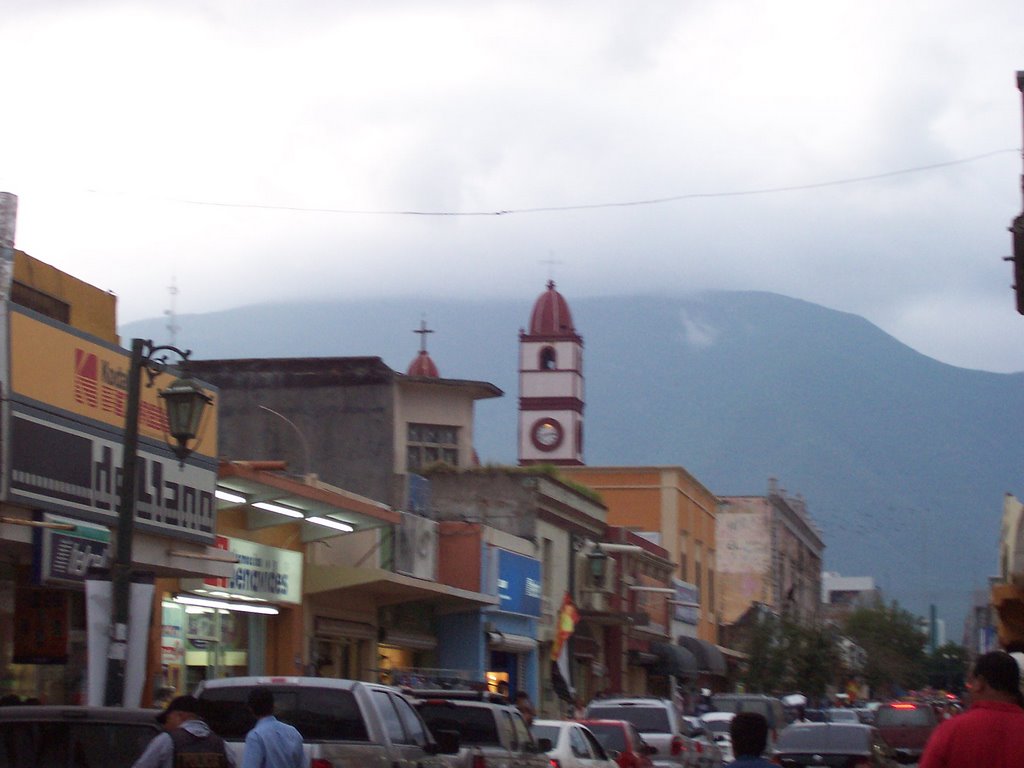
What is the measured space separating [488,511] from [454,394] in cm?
379

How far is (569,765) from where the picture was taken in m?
20.3

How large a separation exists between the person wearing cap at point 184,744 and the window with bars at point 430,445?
30.4 metres

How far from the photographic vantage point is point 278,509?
1063 inches

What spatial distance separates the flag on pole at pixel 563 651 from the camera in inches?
1560

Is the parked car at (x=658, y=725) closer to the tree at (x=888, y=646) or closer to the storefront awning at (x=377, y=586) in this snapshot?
the storefront awning at (x=377, y=586)

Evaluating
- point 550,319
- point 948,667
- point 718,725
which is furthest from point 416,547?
point 948,667

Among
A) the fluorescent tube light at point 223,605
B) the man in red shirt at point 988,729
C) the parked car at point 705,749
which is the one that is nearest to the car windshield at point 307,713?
the man in red shirt at point 988,729

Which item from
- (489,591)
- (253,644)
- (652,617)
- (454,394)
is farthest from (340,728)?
(652,617)

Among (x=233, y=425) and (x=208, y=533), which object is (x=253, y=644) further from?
(x=233, y=425)

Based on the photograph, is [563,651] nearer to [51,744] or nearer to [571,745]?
[571,745]

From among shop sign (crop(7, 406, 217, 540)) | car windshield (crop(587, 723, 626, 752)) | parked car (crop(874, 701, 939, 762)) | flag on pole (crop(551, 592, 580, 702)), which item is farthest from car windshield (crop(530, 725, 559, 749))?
flag on pole (crop(551, 592, 580, 702))

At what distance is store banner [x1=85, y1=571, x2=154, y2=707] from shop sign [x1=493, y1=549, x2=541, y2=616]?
2252 centimetres

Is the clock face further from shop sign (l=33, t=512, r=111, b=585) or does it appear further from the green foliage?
shop sign (l=33, t=512, r=111, b=585)

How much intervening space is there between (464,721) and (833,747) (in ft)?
32.8
